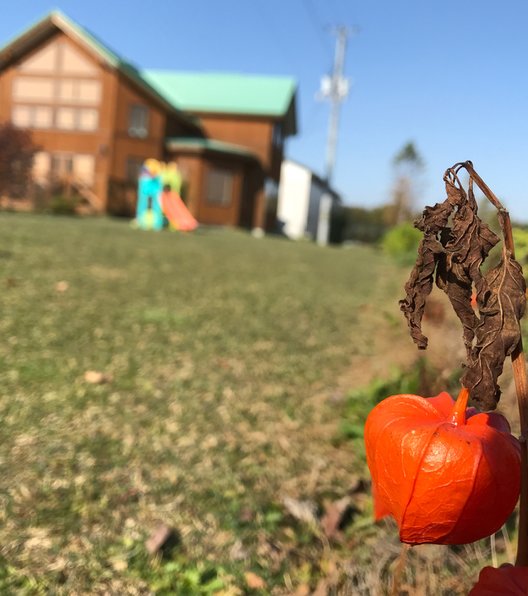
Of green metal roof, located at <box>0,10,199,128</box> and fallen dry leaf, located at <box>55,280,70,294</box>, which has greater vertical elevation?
green metal roof, located at <box>0,10,199,128</box>

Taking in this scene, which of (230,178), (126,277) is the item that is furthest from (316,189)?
(126,277)

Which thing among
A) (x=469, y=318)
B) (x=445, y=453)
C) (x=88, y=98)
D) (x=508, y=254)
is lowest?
(x=445, y=453)

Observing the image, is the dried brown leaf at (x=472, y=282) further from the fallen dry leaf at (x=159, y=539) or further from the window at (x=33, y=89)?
the window at (x=33, y=89)

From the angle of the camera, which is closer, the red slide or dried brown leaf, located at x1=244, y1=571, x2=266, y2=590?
dried brown leaf, located at x1=244, y1=571, x2=266, y2=590

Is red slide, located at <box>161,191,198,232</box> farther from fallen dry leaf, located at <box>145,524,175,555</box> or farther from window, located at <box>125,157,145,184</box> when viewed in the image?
fallen dry leaf, located at <box>145,524,175,555</box>

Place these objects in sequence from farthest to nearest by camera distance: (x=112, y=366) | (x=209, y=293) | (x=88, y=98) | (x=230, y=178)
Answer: (x=230, y=178) → (x=88, y=98) → (x=209, y=293) → (x=112, y=366)

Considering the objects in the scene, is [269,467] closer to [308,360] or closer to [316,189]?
[308,360]

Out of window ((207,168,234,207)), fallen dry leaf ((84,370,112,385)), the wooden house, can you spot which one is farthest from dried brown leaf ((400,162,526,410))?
window ((207,168,234,207))
